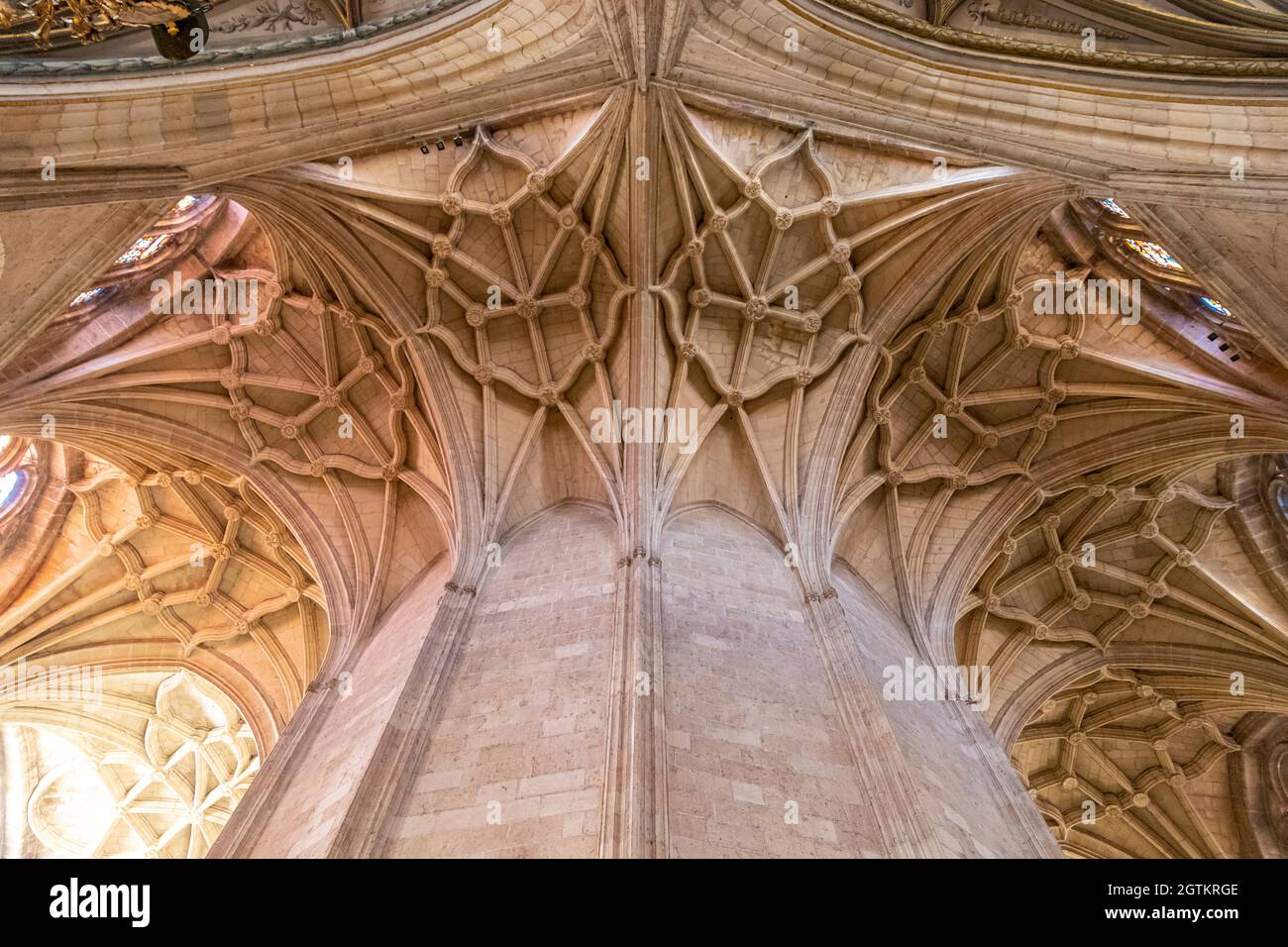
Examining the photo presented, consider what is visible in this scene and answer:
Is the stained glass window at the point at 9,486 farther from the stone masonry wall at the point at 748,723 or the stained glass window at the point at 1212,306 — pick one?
the stained glass window at the point at 1212,306

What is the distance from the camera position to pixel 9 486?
54.7 feet

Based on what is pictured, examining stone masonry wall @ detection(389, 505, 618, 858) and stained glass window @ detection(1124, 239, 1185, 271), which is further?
stained glass window @ detection(1124, 239, 1185, 271)

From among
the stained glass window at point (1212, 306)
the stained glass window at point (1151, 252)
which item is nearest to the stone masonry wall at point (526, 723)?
the stained glass window at point (1151, 252)

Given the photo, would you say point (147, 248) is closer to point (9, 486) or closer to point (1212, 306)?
point (9, 486)

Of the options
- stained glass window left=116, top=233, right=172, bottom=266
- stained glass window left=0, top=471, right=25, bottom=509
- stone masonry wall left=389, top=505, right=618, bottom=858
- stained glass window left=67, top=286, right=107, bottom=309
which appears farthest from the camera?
stained glass window left=0, top=471, right=25, bottom=509

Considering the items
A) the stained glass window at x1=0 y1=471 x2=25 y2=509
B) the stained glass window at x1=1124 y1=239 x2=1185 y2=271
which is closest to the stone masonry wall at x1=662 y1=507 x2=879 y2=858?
the stained glass window at x1=1124 y1=239 x2=1185 y2=271

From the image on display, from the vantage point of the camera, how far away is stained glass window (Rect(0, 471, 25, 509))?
16641 millimetres

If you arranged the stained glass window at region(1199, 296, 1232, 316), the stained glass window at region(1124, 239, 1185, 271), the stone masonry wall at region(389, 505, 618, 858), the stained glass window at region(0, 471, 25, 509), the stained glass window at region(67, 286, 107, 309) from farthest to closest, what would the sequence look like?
the stained glass window at region(0, 471, 25, 509) < the stained glass window at region(1124, 239, 1185, 271) < the stained glass window at region(1199, 296, 1232, 316) < the stained glass window at region(67, 286, 107, 309) < the stone masonry wall at region(389, 505, 618, 858)

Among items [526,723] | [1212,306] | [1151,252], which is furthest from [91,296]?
[1212,306]

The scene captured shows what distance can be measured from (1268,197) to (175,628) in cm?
1864

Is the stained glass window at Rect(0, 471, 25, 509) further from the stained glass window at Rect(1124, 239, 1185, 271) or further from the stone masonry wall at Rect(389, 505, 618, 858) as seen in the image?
the stained glass window at Rect(1124, 239, 1185, 271)

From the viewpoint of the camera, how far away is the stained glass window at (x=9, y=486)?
1664cm
